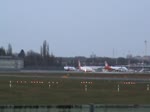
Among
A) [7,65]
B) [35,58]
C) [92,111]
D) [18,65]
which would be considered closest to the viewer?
[92,111]

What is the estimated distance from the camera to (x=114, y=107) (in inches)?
426

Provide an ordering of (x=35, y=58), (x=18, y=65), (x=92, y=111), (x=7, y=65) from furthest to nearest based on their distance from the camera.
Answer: (x=35, y=58) < (x=18, y=65) < (x=7, y=65) < (x=92, y=111)

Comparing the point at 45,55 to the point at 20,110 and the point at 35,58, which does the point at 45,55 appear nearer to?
the point at 35,58

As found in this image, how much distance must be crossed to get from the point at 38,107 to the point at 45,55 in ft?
552

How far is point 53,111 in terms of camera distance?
35.3 ft

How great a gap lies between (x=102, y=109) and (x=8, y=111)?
7.92 ft

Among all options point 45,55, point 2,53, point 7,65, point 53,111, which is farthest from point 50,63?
point 53,111

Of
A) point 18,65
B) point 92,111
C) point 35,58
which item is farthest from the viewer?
point 35,58

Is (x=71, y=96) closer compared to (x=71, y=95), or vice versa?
(x=71, y=96)

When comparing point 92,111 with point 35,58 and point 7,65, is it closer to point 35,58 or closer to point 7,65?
point 7,65

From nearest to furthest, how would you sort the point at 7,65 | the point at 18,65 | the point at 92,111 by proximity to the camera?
1. the point at 92,111
2. the point at 7,65
3. the point at 18,65

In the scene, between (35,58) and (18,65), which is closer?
(18,65)

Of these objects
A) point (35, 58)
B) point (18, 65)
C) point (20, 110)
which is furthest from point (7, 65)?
point (20, 110)

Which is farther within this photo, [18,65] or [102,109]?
[18,65]
